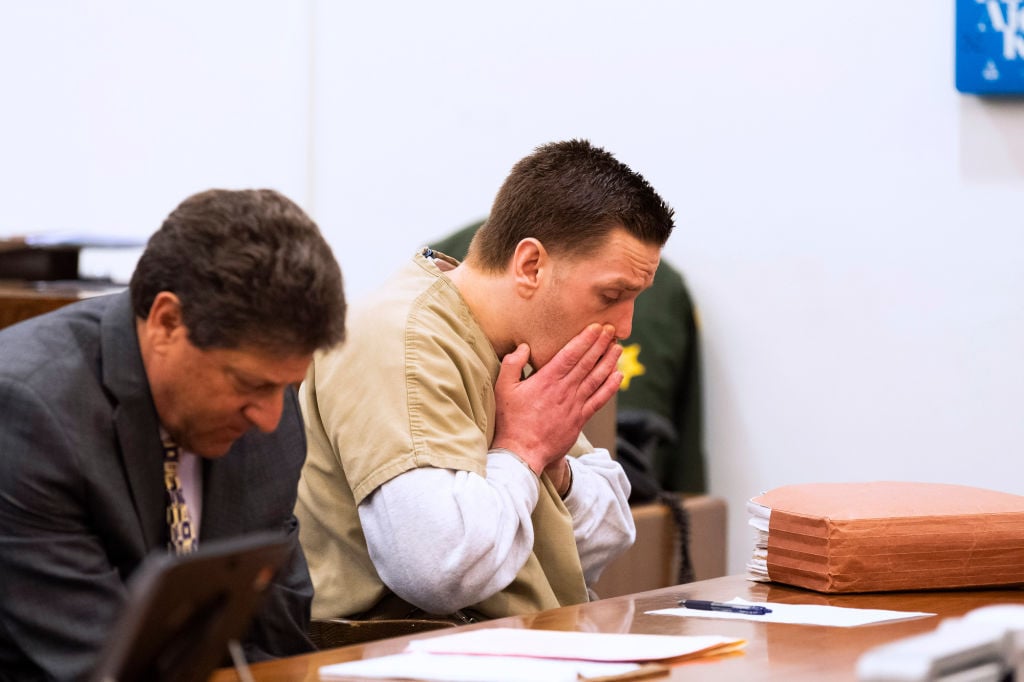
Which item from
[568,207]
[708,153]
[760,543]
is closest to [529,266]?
[568,207]

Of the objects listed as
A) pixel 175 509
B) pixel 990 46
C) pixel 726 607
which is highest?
pixel 990 46

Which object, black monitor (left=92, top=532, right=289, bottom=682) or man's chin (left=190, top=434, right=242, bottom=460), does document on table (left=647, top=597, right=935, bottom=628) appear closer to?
man's chin (left=190, top=434, right=242, bottom=460)

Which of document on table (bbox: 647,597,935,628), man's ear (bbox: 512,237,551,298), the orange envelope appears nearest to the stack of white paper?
the orange envelope

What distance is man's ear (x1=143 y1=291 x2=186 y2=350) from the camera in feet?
4.21

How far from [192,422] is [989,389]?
2022 mm

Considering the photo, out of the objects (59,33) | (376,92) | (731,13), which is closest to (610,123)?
(731,13)

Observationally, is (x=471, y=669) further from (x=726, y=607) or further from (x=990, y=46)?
(x=990, y=46)

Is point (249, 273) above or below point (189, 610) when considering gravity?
above

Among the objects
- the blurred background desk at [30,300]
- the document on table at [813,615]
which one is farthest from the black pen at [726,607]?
the blurred background desk at [30,300]

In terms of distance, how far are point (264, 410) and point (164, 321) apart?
5.0 inches

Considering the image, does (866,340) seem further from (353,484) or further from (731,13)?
(353,484)

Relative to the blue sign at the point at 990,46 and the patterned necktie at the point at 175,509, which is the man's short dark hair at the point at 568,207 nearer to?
the patterned necktie at the point at 175,509

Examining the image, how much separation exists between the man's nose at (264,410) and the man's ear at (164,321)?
98 millimetres

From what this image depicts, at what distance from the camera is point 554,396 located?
1.90m
